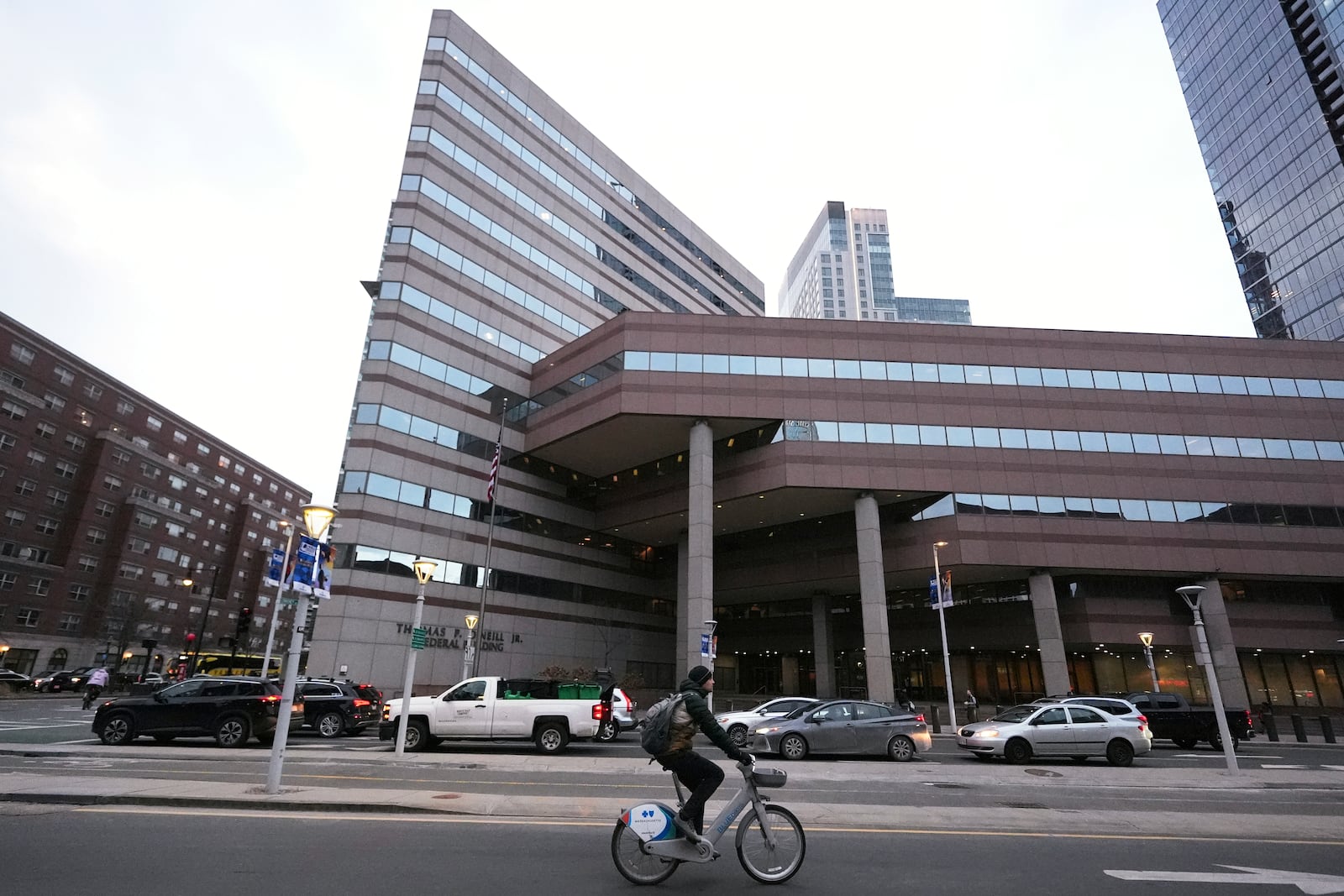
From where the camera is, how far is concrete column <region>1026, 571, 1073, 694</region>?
36062 millimetres

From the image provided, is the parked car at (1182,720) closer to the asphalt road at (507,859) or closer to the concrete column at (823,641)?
the asphalt road at (507,859)

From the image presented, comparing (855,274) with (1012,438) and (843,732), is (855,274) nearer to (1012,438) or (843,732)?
(1012,438)

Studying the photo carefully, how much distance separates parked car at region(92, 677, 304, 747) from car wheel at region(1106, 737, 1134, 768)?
22.2 meters

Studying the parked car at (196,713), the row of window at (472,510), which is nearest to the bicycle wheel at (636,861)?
the parked car at (196,713)

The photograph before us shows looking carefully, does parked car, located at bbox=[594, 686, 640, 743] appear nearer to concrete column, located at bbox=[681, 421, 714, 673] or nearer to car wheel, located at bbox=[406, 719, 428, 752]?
car wheel, located at bbox=[406, 719, 428, 752]

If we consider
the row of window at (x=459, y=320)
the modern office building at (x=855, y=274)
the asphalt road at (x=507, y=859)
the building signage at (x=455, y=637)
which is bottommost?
the asphalt road at (x=507, y=859)

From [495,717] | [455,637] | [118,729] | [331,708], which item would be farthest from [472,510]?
[495,717]

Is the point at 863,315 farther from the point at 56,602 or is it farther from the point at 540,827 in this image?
the point at 540,827

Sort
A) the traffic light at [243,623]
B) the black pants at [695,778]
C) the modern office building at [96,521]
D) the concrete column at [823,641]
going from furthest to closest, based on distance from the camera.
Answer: the modern office building at [96,521] < the concrete column at [823,641] < the traffic light at [243,623] < the black pants at [695,778]

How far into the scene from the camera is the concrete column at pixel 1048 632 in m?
36.1

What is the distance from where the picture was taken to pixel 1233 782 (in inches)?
551

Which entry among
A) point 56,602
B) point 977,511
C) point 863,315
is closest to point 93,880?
point 977,511

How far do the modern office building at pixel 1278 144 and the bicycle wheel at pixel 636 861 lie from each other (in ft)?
386

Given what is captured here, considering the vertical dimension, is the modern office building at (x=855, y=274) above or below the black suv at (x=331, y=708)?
above
